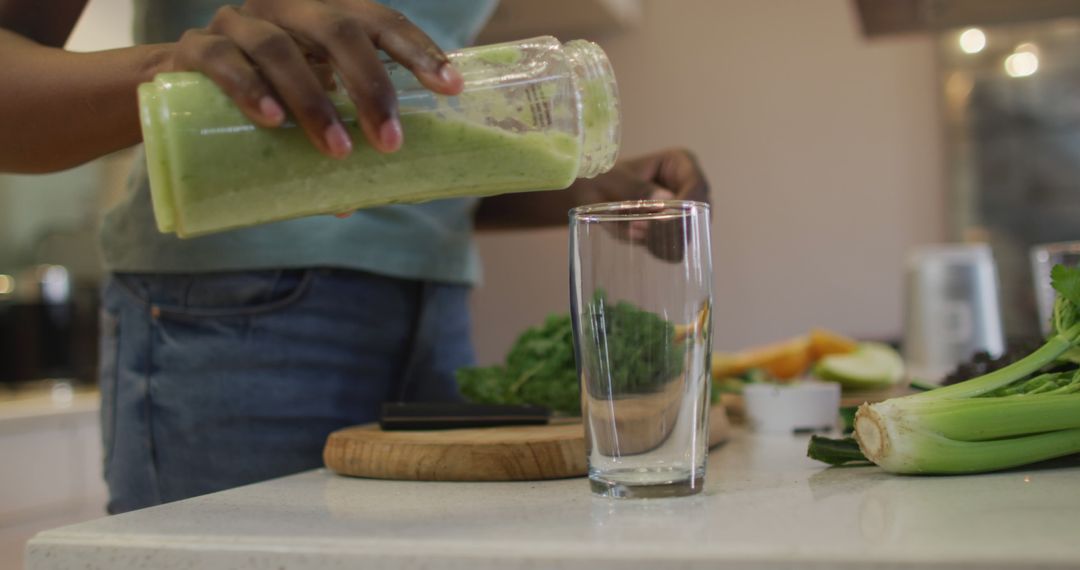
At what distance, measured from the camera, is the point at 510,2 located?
3.05 meters

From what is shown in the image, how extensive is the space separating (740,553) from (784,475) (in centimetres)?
26

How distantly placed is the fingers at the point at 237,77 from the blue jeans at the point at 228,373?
47cm

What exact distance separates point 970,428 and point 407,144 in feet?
1.32

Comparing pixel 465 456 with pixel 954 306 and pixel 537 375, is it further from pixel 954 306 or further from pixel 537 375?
pixel 954 306

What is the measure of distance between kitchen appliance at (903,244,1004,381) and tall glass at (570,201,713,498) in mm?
1438

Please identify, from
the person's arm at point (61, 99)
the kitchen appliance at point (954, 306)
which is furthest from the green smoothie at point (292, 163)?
Answer: the kitchen appliance at point (954, 306)

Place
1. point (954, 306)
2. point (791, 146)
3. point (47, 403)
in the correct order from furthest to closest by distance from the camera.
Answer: point (791, 146)
point (47, 403)
point (954, 306)

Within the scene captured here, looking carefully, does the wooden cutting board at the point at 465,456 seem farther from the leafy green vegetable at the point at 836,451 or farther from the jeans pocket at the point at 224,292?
the jeans pocket at the point at 224,292

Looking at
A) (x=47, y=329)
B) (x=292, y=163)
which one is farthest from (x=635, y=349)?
(x=47, y=329)

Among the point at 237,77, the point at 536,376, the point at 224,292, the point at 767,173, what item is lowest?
the point at 536,376

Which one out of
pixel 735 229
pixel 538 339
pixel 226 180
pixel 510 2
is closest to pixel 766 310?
pixel 735 229

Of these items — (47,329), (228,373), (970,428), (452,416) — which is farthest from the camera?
(47,329)

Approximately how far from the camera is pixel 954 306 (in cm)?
196

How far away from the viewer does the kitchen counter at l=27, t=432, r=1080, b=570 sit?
18.3 inches
